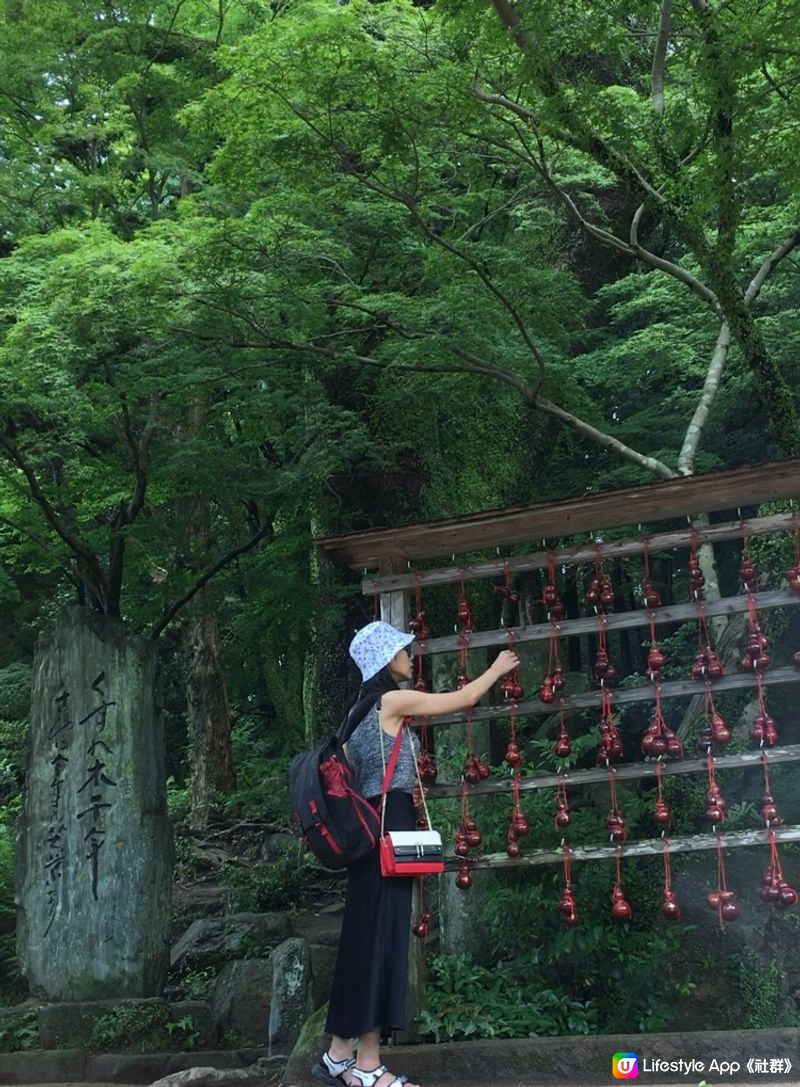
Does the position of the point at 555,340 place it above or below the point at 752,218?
below

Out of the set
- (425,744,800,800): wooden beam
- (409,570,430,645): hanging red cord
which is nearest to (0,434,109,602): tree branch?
(409,570,430,645): hanging red cord

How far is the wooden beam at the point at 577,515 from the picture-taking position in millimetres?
5703

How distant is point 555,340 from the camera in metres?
10.5

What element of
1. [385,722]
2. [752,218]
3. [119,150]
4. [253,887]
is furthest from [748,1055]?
[119,150]

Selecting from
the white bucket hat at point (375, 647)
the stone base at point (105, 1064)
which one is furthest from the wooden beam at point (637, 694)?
the stone base at point (105, 1064)

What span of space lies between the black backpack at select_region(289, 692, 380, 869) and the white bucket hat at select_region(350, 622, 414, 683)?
435mm

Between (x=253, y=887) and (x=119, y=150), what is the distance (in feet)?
27.2

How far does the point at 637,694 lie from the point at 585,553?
0.83m

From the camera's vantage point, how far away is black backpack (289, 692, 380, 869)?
15.5ft

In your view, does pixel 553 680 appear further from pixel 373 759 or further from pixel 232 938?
pixel 232 938

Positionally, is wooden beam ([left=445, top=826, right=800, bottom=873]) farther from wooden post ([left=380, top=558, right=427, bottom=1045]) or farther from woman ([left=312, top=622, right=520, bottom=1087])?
woman ([left=312, top=622, right=520, bottom=1087])

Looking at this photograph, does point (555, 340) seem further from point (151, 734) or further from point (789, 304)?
point (151, 734)

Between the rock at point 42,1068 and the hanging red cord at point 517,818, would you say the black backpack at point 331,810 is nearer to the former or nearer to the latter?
the hanging red cord at point 517,818

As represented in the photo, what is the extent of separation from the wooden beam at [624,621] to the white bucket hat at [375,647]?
100 cm
